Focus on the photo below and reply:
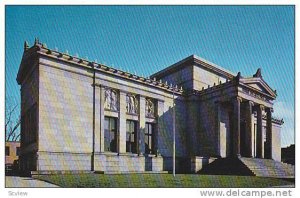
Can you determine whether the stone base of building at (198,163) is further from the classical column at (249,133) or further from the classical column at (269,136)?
the classical column at (269,136)

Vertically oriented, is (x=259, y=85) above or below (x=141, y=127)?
above

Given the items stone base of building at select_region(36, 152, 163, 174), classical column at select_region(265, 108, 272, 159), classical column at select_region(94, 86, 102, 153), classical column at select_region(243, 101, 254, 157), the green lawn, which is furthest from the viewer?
classical column at select_region(265, 108, 272, 159)

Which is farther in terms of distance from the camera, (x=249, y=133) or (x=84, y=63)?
(x=249, y=133)

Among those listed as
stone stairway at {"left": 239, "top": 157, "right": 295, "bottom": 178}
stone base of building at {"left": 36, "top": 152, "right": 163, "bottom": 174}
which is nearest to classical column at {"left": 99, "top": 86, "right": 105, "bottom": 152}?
stone base of building at {"left": 36, "top": 152, "right": 163, "bottom": 174}

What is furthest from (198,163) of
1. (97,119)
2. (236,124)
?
(97,119)

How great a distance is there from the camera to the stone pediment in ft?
86.5

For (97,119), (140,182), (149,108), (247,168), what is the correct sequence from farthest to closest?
(149,108)
(247,168)
(97,119)
(140,182)

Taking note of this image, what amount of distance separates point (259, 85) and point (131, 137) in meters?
12.4

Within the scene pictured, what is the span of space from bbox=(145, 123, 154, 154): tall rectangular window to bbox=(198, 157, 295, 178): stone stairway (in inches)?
167

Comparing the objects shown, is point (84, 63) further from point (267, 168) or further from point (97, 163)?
point (267, 168)

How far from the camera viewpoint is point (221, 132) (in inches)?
1070

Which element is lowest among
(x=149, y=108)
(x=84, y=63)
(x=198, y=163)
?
(x=198, y=163)

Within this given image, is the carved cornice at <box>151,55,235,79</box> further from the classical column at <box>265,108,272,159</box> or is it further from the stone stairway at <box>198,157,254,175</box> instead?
the stone stairway at <box>198,157,254,175</box>

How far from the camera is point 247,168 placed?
22078 mm
